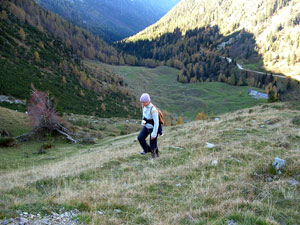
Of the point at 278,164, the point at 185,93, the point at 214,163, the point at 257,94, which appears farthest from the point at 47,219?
the point at 257,94

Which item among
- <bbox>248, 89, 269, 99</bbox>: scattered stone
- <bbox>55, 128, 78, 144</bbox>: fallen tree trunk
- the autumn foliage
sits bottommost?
<bbox>55, 128, 78, 144</bbox>: fallen tree trunk

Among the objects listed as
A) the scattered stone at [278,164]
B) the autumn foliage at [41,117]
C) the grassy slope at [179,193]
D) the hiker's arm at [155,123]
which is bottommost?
the autumn foliage at [41,117]

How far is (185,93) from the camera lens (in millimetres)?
151250

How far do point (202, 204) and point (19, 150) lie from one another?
2627 cm

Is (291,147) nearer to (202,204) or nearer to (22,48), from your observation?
(202,204)

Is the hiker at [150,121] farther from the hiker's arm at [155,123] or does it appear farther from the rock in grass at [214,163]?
the rock in grass at [214,163]

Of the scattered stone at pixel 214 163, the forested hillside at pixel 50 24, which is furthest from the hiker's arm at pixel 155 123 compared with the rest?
the forested hillside at pixel 50 24

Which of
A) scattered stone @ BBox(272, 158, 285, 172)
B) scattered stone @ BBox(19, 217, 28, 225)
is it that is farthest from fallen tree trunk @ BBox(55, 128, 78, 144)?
scattered stone @ BBox(272, 158, 285, 172)

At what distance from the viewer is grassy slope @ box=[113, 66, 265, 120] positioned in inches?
4902

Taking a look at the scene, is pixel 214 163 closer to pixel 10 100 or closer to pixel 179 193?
pixel 179 193

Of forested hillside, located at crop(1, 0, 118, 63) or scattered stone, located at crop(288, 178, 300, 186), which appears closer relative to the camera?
scattered stone, located at crop(288, 178, 300, 186)

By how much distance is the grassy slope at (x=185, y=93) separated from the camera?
124 meters

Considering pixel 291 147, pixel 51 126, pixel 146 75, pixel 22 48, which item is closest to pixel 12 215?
pixel 291 147

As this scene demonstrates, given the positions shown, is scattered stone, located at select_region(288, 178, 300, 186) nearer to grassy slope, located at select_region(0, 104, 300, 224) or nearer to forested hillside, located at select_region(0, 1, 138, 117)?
grassy slope, located at select_region(0, 104, 300, 224)
